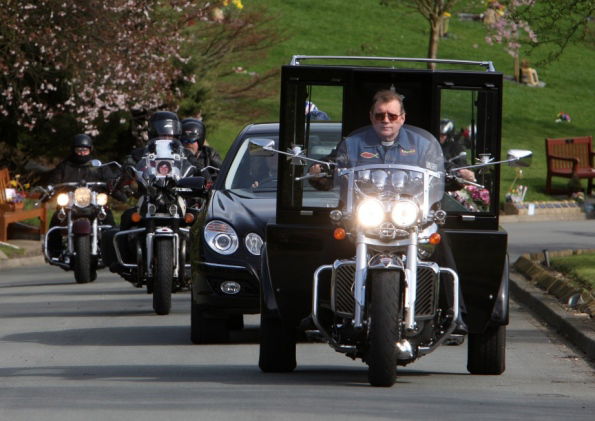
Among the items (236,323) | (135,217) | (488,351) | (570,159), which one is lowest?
(236,323)

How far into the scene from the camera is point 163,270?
1385 centimetres

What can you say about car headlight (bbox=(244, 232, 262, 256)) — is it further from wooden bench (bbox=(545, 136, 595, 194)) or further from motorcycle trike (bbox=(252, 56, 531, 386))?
wooden bench (bbox=(545, 136, 595, 194))

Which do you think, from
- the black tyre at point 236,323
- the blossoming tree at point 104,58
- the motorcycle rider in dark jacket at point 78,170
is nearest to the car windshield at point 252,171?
the black tyre at point 236,323

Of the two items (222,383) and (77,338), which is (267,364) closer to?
(222,383)

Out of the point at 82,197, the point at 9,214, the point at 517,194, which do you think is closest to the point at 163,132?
the point at 82,197

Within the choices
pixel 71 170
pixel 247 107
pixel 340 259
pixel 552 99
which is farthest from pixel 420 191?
pixel 552 99

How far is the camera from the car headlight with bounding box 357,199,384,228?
29.3ft

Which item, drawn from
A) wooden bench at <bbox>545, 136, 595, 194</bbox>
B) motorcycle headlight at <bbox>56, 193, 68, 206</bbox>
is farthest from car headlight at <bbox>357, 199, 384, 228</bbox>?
wooden bench at <bbox>545, 136, 595, 194</bbox>

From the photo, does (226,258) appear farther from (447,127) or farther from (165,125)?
(165,125)

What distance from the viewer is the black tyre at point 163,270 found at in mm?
13875

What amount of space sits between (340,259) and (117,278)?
1072 centimetres

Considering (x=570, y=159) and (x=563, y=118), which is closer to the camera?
(x=570, y=159)

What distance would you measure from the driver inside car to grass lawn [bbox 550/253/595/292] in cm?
574

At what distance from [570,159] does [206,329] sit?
2466 cm
